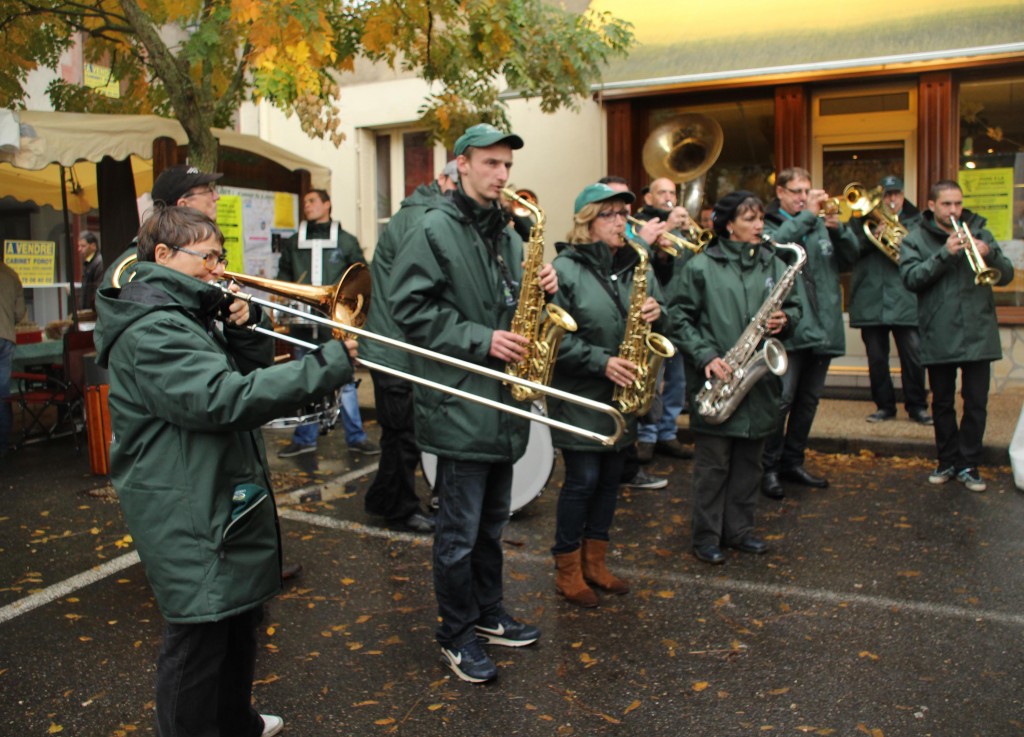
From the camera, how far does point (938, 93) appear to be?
30.0 ft

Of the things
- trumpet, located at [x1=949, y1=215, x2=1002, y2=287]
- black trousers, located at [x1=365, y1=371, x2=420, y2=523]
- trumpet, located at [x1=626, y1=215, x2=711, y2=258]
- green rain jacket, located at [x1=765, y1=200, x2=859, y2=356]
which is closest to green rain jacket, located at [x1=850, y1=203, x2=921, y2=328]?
green rain jacket, located at [x1=765, y1=200, x2=859, y2=356]

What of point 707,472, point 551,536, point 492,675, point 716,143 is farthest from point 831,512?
point 716,143

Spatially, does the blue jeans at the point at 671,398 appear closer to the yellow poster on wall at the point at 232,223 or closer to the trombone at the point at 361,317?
the trombone at the point at 361,317

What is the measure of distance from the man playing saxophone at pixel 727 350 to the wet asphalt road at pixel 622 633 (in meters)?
0.25

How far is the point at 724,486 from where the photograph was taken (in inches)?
201

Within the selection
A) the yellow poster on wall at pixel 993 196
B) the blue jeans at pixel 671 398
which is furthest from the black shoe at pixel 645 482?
the yellow poster on wall at pixel 993 196

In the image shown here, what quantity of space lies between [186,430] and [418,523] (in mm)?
2987

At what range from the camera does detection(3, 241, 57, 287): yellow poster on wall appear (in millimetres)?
10773

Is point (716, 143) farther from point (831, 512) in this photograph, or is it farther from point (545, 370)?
point (545, 370)

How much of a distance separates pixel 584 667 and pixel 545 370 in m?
1.22

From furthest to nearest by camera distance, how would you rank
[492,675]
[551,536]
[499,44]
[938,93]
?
[938,93]
[499,44]
[551,536]
[492,675]

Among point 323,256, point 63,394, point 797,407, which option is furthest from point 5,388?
point 797,407

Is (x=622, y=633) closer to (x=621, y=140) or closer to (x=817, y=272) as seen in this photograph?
(x=817, y=272)

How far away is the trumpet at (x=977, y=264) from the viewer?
6152mm
